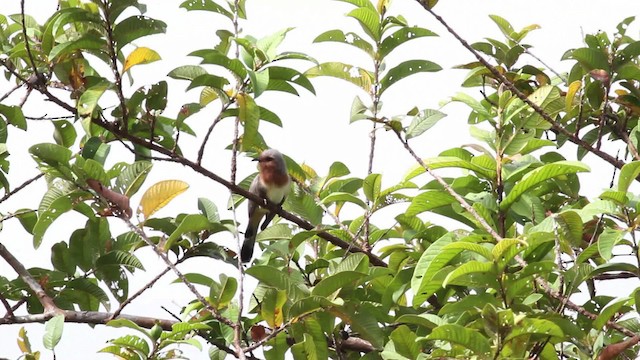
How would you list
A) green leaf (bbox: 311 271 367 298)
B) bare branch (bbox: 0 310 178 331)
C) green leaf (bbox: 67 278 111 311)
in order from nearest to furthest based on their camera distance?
green leaf (bbox: 311 271 367 298) → bare branch (bbox: 0 310 178 331) → green leaf (bbox: 67 278 111 311)

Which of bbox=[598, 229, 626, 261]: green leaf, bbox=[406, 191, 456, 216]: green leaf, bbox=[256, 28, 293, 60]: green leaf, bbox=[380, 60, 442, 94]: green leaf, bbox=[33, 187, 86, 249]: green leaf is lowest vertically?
bbox=[598, 229, 626, 261]: green leaf

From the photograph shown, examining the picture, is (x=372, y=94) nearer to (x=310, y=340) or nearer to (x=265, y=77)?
(x=265, y=77)

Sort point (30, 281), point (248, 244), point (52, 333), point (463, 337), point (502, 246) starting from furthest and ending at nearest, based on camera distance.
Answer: point (248, 244)
point (30, 281)
point (52, 333)
point (502, 246)
point (463, 337)

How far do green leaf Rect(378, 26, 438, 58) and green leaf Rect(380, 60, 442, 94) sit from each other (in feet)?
0.38

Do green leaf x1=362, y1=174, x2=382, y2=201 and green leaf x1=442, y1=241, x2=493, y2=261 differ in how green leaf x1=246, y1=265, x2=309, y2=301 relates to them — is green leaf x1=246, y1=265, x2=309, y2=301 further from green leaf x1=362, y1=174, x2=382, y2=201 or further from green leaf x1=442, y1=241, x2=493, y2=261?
green leaf x1=442, y1=241, x2=493, y2=261

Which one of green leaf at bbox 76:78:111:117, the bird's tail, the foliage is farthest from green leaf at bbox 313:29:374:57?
the bird's tail

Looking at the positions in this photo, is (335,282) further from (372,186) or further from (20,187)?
(20,187)

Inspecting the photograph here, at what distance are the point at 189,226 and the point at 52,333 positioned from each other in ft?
2.22

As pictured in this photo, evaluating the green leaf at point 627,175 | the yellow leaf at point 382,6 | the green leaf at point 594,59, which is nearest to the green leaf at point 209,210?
the yellow leaf at point 382,6

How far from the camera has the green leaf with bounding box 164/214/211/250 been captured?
3373 millimetres

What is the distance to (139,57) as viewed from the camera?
3.58 metres

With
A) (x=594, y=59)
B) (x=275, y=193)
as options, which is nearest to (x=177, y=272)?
(x=594, y=59)

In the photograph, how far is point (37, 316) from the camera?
3.58 meters

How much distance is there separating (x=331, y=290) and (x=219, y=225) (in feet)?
2.17
